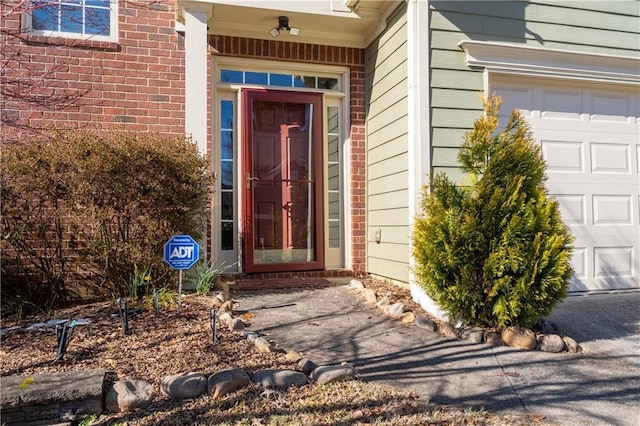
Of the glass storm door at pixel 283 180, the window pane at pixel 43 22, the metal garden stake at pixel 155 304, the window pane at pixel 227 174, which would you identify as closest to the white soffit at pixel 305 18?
the glass storm door at pixel 283 180

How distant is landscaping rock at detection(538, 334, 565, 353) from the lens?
3.50 metres

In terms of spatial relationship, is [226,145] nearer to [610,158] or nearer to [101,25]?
[101,25]

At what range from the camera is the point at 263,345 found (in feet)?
10.4

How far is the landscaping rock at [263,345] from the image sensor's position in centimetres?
313

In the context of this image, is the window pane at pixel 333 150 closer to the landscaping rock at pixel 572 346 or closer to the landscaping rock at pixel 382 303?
the landscaping rock at pixel 382 303

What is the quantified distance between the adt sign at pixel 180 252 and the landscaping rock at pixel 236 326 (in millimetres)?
568

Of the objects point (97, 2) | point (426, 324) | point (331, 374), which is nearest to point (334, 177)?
point (426, 324)

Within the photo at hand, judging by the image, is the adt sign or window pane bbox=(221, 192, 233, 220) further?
window pane bbox=(221, 192, 233, 220)

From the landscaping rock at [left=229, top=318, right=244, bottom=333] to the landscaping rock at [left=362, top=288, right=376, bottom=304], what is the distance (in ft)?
4.76

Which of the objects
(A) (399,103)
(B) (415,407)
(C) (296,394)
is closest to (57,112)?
(A) (399,103)

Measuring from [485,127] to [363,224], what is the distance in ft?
7.94

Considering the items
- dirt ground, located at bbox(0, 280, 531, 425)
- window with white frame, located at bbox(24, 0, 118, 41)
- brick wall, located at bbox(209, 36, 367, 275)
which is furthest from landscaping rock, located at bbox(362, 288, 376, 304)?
window with white frame, located at bbox(24, 0, 118, 41)

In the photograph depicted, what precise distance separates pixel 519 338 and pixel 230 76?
4.12 meters

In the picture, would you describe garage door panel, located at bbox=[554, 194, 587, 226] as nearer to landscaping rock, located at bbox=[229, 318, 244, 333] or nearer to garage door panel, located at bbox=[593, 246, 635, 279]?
garage door panel, located at bbox=[593, 246, 635, 279]
